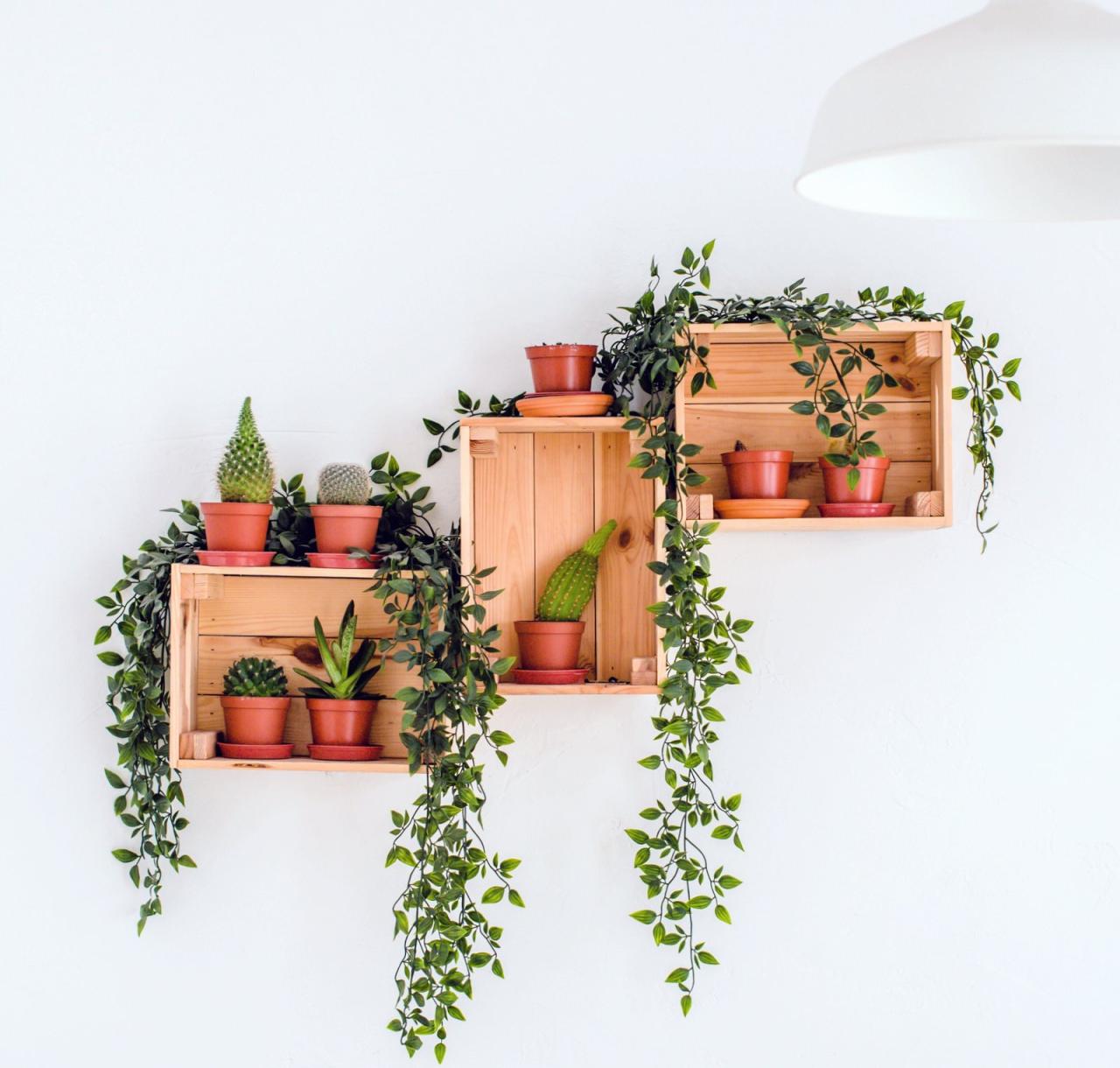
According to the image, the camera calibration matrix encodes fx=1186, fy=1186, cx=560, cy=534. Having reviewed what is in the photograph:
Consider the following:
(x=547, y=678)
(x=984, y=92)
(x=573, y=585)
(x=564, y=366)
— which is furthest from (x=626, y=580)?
(x=984, y=92)

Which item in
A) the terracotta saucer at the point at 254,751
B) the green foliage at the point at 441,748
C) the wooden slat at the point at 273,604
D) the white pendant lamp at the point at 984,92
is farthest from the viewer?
the wooden slat at the point at 273,604

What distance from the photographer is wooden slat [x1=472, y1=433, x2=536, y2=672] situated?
173cm

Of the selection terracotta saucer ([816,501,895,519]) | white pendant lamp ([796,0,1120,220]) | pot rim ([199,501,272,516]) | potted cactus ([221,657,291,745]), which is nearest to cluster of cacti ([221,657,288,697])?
potted cactus ([221,657,291,745])

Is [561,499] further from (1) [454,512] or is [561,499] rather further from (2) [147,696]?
(2) [147,696]

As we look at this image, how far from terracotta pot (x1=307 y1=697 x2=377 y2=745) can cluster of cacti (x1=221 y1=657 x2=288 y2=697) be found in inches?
2.3

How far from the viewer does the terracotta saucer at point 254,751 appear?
1.65 m

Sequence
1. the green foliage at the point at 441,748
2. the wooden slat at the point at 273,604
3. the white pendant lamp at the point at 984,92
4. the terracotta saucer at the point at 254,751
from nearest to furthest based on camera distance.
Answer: the white pendant lamp at the point at 984,92 < the green foliage at the point at 441,748 < the terracotta saucer at the point at 254,751 < the wooden slat at the point at 273,604

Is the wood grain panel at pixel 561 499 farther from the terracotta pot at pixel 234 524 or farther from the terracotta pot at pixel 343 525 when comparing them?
the terracotta pot at pixel 234 524

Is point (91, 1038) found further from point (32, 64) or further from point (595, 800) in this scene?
point (32, 64)

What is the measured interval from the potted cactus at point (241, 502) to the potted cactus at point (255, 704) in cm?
17

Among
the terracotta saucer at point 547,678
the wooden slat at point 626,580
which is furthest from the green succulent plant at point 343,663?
the wooden slat at point 626,580

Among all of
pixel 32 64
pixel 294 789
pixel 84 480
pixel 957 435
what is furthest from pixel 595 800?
pixel 32 64

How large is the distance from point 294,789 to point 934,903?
950 mm

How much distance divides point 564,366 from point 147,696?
2.46 ft
